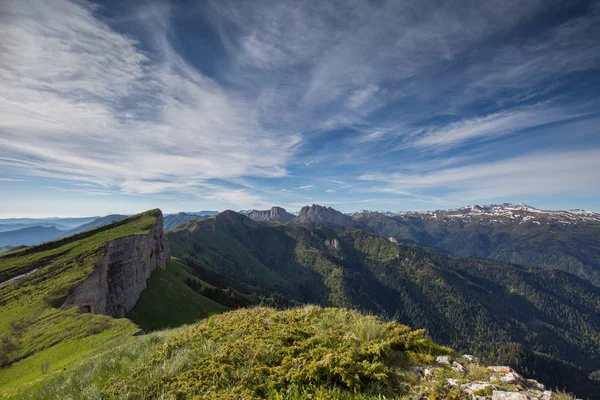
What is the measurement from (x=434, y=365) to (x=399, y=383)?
132 centimetres

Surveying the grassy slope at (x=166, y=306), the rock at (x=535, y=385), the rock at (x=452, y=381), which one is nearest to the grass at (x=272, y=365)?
the rock at (x=452, y=381)

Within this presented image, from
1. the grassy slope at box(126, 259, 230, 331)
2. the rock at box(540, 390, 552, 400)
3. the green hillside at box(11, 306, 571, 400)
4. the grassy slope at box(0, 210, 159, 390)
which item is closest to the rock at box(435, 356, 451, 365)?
the green hillside at box(11, 306, 571, 400)

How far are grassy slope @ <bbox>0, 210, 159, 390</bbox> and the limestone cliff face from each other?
1526mm

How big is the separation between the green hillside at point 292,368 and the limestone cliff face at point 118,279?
42.9 meters

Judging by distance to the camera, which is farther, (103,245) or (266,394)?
(103,245)

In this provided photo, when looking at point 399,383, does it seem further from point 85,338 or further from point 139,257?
point 139,257

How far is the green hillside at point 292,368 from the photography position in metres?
5.78

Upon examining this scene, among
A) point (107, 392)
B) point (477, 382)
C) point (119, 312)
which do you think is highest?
point (477, 382)

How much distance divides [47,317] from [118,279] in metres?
22.5

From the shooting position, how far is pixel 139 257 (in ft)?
203

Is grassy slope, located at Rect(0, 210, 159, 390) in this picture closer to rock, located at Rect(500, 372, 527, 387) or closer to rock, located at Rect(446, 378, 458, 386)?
rock, located at Rect(446, 378, 458, 386)

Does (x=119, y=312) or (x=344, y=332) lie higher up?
(x=344, y=332)

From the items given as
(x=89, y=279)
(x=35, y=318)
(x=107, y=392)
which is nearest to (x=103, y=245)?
(x=89, y=279)

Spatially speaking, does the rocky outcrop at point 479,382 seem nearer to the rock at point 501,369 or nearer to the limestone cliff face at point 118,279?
the rock at point 501,369
